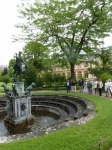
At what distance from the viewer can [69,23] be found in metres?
19.5

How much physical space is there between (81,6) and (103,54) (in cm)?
882

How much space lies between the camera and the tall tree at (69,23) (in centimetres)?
1850

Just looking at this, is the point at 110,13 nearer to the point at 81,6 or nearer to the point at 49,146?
the point at 81,6

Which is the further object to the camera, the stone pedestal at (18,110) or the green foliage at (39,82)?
the green foliage at (39,82)

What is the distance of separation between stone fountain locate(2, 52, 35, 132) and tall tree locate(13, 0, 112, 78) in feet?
33.7

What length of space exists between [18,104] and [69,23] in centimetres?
1329

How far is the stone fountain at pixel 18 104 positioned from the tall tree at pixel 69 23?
33.7 ft

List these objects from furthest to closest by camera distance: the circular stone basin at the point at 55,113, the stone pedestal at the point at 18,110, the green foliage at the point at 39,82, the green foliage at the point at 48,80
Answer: the green foliage at the point at 48,80 < the green foliage at the point at 39,82 < the stone pedestal at the point at 18,110 < the circular stone basin at the point at 55,113

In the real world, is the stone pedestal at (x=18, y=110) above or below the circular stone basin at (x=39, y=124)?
above

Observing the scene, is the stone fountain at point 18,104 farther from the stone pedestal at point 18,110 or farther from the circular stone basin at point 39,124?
the circular stone basin at point 39,124

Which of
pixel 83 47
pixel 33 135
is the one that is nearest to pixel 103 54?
pixel 83 47

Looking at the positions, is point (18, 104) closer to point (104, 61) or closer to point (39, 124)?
point (39, 124)

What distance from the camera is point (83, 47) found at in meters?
22.4

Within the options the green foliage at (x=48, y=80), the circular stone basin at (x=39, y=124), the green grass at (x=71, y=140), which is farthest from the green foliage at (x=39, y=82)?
the green grass at (x=71, y=140)
